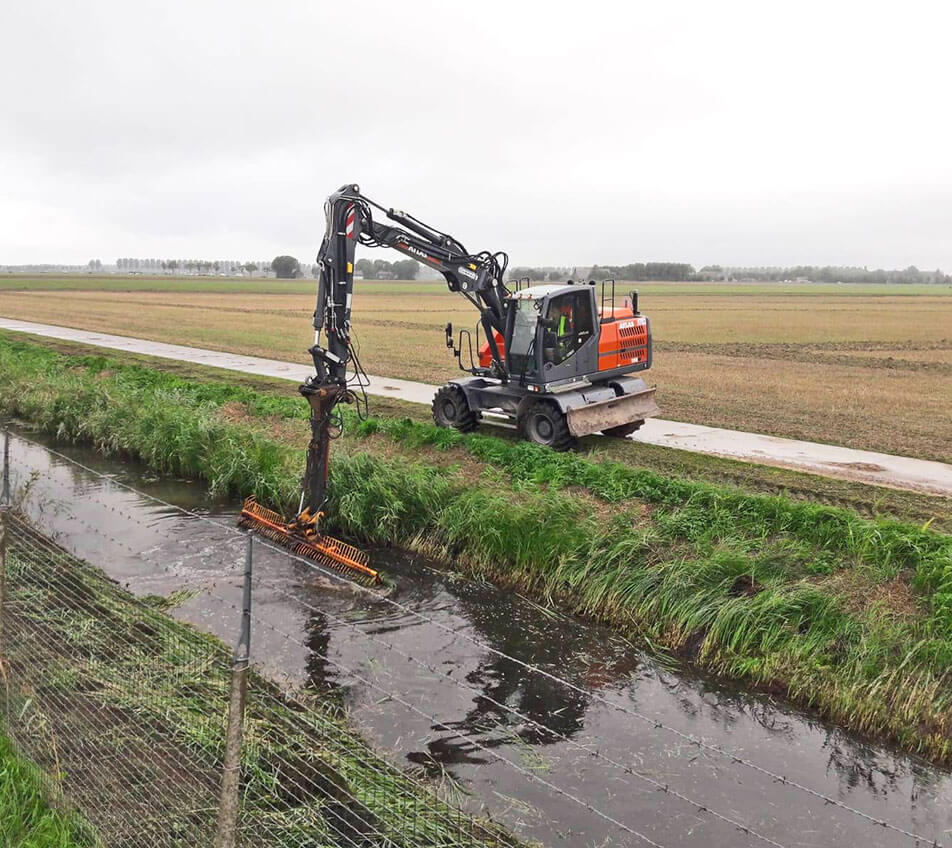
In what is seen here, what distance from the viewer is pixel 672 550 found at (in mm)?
10312

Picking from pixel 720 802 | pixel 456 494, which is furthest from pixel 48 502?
pixel 720 802

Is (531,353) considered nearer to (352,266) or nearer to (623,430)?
(623,430)

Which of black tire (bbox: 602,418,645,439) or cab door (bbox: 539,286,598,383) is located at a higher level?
cab door (bbox: 539,286,598,383)

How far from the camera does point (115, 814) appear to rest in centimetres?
542

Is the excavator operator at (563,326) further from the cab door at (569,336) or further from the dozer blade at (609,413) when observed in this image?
the dozer blade at (609,413)

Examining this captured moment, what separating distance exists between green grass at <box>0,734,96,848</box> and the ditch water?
2669mm

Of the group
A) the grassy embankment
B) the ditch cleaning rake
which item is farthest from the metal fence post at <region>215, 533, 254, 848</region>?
the ditch cleaning rake

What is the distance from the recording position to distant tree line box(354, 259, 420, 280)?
151m

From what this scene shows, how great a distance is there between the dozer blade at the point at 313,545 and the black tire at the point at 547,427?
4133 mm

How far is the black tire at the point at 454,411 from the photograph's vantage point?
1616 centimetres

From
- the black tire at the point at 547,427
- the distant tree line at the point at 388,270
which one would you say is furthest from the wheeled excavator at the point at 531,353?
the distant tree line at the point at 388,270

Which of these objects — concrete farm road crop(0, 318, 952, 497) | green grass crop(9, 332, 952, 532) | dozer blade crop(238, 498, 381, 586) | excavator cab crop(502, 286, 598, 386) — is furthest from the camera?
excavator cab crop(502, 286, 598, 386)

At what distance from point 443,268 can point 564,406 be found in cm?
306

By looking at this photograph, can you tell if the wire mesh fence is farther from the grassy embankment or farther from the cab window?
the cab window
